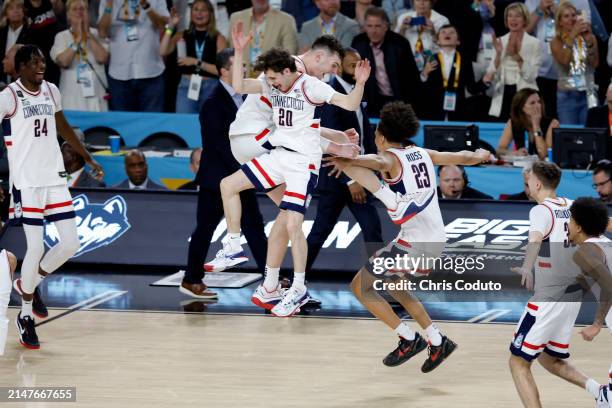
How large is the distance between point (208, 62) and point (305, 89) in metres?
5.43

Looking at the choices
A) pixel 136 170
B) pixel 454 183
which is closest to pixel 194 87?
pixel 136 170

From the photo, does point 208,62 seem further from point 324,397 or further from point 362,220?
point 324,397

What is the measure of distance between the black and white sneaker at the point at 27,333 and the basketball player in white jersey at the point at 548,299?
12.1 feet

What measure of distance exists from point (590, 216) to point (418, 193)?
1542 mm

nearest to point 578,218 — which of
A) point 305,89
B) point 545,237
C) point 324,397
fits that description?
point 545,237

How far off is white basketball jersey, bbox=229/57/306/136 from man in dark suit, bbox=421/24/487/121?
175 inches

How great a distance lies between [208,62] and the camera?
540 inches

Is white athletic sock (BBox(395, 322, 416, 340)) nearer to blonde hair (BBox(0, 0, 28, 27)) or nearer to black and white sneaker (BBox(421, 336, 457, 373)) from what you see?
black and white sneaker (BBox(421, 336, 457, 373))

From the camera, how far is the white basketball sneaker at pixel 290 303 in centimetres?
874

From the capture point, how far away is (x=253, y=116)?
30.3 feet

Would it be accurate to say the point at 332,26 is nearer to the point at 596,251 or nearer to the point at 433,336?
the point at 433,336

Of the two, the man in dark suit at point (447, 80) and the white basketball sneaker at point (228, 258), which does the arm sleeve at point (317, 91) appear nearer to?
the white basketball sneaker at point (228, 258)

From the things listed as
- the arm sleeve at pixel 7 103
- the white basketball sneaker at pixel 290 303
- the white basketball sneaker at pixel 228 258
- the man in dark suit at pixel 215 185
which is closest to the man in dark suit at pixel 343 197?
the man in dark suit at pixel 215 185

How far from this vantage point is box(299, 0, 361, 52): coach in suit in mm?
13391
